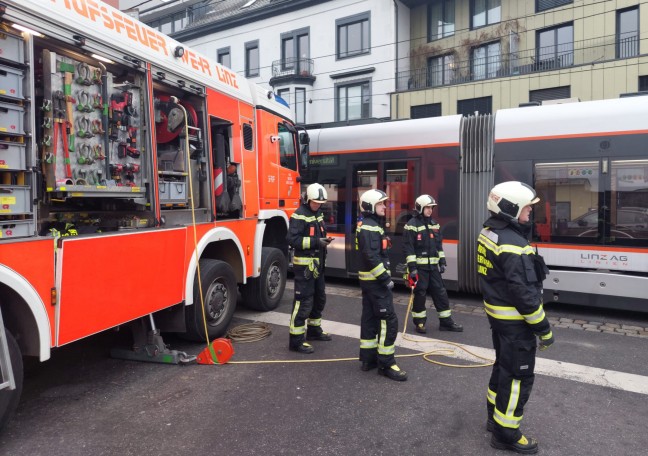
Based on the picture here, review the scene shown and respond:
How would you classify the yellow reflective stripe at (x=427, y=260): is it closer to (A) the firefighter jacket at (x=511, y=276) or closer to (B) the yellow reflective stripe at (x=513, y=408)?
(A) the firefighter jacket at (x=511, y=276)

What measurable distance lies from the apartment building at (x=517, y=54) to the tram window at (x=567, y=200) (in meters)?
12.9

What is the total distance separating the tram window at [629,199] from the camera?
6.65 metres

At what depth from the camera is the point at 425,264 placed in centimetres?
A: 631

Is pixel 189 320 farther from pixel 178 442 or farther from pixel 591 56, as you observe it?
pixel 591 56

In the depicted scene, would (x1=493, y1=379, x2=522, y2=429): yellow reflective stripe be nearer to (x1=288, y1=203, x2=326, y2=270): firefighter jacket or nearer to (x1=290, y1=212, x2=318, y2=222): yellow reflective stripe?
(x1=288, y1=203, x2=326, y2=270): firefighter jacket

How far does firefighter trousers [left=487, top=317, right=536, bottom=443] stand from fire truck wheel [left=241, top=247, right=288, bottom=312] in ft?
13.5

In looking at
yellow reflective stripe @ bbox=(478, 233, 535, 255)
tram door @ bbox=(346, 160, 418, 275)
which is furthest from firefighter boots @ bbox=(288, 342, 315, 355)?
tram door @ bbox=(346, 160, 418, 275)

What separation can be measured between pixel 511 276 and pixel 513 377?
72 cm

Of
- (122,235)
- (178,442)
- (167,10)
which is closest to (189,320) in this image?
(122,235)

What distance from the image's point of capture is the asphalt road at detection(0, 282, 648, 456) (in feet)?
11.1

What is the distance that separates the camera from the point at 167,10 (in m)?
32.3

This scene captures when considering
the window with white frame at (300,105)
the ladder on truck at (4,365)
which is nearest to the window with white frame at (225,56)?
the window with white frame at (300,105)

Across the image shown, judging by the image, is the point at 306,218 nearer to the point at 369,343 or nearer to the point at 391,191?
the point at 369,343

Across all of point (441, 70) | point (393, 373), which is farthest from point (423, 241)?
point (441, 70)
